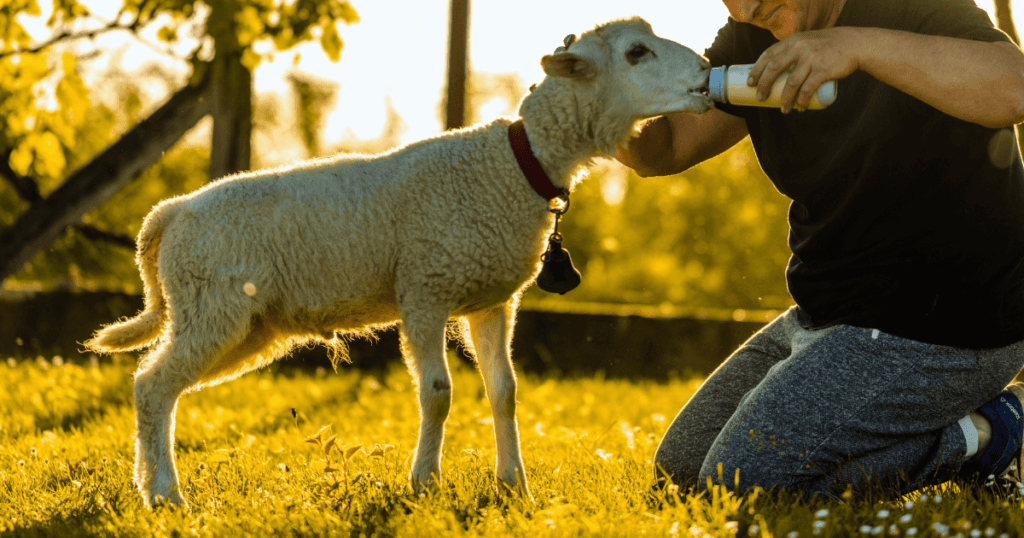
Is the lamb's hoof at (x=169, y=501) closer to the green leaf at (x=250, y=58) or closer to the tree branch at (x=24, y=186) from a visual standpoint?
the green leaf at (x=250, y=58)

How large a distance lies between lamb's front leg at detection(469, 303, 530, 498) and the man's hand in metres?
1.17

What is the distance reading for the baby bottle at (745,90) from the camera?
2.32 meters

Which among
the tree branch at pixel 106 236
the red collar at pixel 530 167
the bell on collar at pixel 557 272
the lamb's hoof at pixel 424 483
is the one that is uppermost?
the red collar at pixel 530 167

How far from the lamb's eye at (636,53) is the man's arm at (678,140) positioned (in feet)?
1.50

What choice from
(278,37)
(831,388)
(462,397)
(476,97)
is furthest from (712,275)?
(831,388)

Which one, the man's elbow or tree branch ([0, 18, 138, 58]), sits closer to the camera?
the man's elbow

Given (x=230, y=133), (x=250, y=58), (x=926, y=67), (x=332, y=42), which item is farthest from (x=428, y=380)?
(x=230, y=133)

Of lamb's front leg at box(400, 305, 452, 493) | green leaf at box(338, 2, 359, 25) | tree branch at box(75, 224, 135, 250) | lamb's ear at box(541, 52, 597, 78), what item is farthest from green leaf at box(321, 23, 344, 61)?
tree branch at box(75, 224, 135, 250)

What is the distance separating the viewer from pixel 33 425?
392 centimetres

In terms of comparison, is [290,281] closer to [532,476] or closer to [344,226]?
[344,226]

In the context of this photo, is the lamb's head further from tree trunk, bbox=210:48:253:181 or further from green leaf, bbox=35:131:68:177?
green leaf, bbox=35:131:68:177

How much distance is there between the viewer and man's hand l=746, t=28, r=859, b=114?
229 centimetres

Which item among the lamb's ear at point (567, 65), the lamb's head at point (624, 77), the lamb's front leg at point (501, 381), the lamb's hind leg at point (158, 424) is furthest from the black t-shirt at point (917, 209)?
the lamb's hind leg at point (158, 424)

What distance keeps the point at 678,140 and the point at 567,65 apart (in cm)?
75
